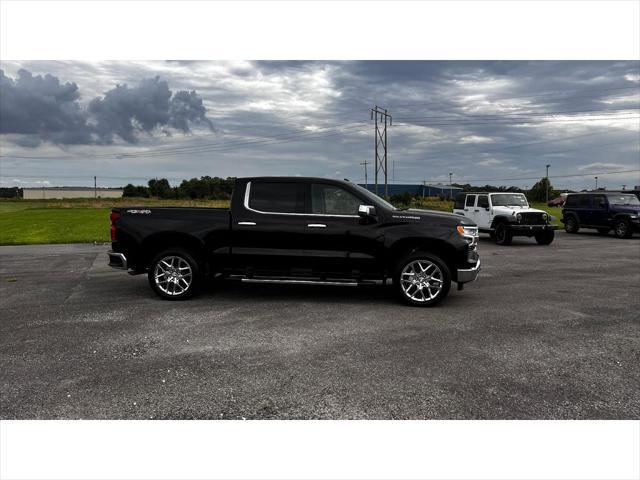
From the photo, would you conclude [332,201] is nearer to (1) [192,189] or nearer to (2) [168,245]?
(2) [168,245]

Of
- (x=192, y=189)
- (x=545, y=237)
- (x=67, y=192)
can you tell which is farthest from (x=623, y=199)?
(x=67, y=192)

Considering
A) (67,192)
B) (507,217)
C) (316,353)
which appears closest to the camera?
(316,353)

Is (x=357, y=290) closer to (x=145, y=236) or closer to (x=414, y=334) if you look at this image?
(x=414, y=334)

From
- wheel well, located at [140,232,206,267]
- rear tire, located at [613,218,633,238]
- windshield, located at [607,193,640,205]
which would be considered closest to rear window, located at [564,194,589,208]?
windshield, located at [607,193,640,205]

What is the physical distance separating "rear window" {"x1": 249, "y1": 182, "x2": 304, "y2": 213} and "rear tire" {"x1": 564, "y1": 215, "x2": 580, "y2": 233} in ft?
63.5

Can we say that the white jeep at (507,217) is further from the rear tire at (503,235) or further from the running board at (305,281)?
the running board at (305,281)

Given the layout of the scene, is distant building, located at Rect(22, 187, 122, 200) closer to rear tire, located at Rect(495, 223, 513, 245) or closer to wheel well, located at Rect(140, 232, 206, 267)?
rear tire, located at Rect(495, 223, 513, 245)

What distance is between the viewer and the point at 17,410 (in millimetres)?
3729

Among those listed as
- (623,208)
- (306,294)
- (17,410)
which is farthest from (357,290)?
(623,208)

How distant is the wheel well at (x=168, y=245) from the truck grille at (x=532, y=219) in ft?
43.4

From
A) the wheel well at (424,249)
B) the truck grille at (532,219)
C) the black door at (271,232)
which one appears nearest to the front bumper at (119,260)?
the black door at (271,232)

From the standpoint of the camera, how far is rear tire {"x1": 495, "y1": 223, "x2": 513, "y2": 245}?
17.4m

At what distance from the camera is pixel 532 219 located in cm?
1733

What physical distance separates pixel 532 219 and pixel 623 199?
6668 mm
